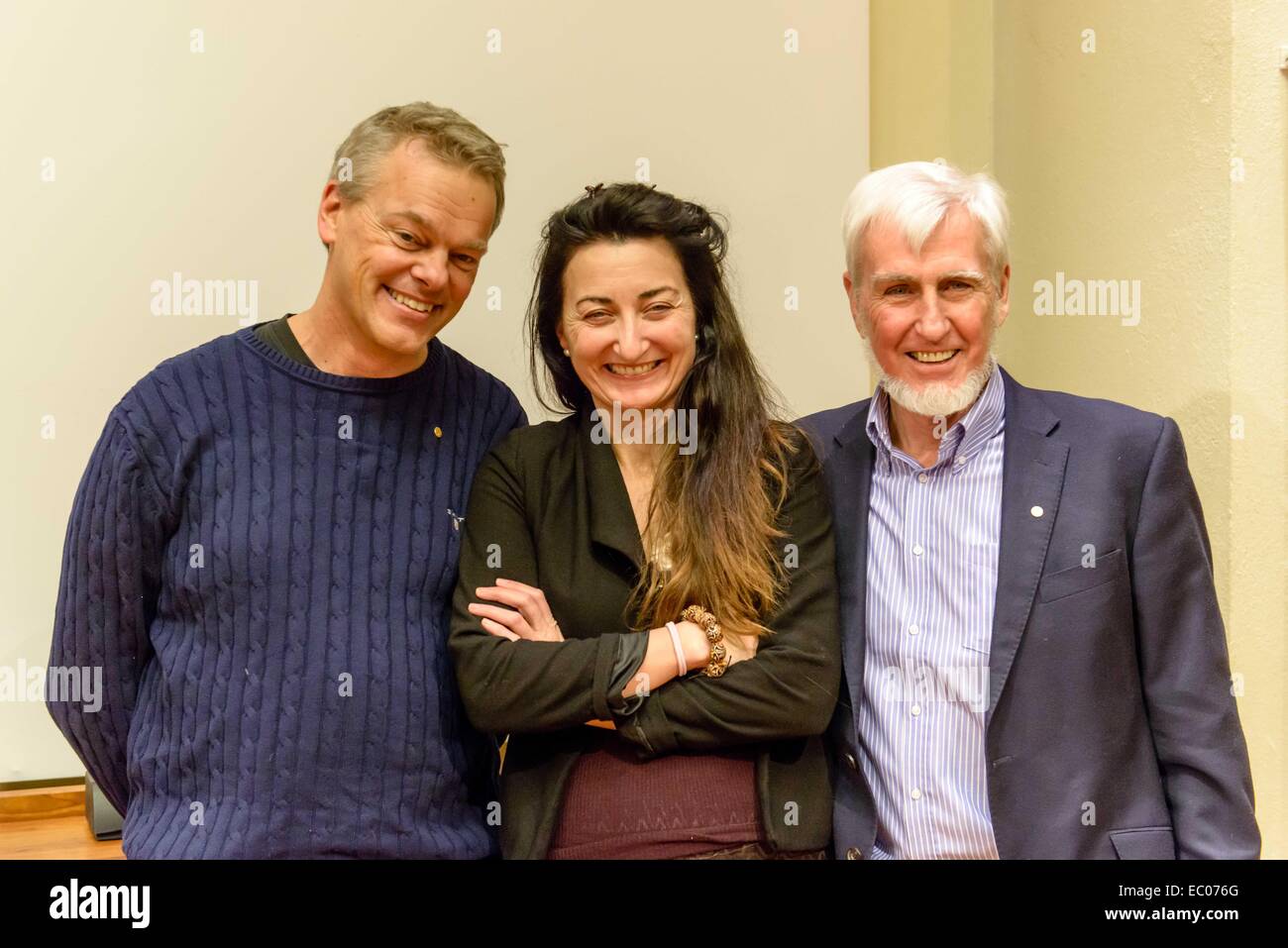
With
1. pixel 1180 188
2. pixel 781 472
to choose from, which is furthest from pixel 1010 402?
pixel 1180 188

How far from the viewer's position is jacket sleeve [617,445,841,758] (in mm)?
1717

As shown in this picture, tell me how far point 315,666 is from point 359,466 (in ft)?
1.06

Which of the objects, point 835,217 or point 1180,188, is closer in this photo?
point 1180,188

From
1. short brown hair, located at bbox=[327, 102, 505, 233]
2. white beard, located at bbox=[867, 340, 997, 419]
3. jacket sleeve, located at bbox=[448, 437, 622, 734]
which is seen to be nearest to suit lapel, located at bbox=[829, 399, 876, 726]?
white beard, located at bbox=[867, 340, 997, 419]

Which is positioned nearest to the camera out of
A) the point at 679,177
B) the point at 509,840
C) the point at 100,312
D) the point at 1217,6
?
the point at 509,840

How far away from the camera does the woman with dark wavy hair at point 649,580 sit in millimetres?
1724

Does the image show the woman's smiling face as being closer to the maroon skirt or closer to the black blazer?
the black blazer

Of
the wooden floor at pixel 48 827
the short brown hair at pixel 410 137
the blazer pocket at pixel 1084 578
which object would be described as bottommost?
the wooden floor at pixel 48 827

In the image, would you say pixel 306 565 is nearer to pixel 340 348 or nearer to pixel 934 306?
pixel 340 348

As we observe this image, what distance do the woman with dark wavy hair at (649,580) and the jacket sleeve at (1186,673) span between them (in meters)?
0.47

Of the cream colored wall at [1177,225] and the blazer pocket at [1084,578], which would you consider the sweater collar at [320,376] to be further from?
the cream colored wall at [1177,225]

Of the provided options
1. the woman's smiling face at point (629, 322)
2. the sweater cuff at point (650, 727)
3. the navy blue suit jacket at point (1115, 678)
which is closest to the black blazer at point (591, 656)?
the sweater cuff at point (650, 727)
